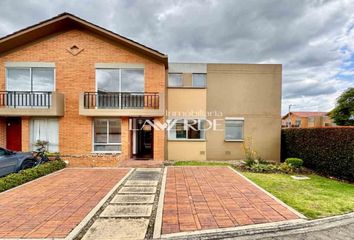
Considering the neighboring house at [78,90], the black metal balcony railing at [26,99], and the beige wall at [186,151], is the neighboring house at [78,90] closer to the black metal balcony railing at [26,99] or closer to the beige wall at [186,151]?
the black metal balcony railing at [26,99]

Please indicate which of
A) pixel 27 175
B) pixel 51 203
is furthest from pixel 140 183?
pixel 27 175

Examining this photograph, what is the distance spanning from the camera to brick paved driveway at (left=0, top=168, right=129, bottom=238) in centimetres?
451

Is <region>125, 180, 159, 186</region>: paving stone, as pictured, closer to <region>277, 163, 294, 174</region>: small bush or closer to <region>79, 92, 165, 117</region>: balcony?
<region>79, 92, 165, 117</region>: balcony

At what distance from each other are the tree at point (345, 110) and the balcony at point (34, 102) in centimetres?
3090

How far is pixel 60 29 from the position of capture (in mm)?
13078

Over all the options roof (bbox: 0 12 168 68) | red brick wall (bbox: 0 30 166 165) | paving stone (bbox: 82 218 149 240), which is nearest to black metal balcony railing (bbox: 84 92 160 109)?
red brick wall (bbox: 0 30 166 165)

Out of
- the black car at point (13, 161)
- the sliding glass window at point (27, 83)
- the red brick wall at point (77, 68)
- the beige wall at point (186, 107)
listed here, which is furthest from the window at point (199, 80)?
the black car at point (13, 161)

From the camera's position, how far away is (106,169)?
10891mm

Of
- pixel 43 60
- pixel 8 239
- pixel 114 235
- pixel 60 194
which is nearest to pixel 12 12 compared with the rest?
pixel 43 60

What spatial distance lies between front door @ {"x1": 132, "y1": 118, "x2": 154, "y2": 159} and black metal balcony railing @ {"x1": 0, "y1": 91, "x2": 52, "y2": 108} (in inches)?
226

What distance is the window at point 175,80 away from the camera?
581 inches

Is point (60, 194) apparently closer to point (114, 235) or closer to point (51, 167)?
point (114, 235)

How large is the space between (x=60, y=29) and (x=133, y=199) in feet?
40.7

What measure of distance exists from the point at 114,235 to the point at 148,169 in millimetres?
6613
